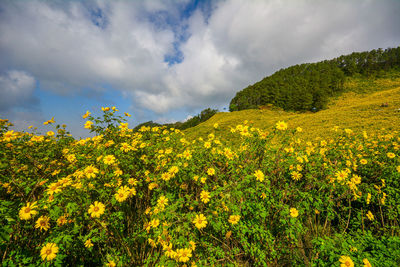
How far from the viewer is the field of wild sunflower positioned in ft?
5.72

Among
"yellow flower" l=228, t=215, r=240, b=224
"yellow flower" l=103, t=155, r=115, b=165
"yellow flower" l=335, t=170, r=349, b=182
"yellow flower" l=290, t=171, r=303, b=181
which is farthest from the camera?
"yellow flower" l=290, t=171, r=303, b=181

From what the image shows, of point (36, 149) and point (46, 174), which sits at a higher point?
point (36, 149)

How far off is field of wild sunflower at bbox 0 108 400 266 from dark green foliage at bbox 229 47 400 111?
50605mm

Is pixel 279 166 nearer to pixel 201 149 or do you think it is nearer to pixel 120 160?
pixel 201 149

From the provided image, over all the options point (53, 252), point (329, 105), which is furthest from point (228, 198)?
point (329, 105)

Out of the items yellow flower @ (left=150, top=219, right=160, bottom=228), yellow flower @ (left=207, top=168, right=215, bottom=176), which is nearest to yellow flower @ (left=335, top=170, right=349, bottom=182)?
yellow flower @ (left=207, top=168, right=215, bottom=176)

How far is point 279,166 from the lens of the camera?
256 centimetres

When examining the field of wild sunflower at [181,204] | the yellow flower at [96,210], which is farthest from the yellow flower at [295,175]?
the yellow flower at [96,210]

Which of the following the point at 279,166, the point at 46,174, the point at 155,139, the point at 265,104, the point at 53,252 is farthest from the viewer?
the point at 265,104

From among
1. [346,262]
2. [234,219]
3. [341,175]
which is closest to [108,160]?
→ [234,219]

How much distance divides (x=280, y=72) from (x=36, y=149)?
3795 inches

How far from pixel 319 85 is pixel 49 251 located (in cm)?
6555

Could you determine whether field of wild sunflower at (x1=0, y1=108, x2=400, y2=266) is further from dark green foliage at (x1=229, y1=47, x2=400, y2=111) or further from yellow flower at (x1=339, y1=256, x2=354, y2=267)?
dark green foliage at (x1=229, y1=47, x2=400, y2=111)

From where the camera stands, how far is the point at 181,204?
73.9 inches
